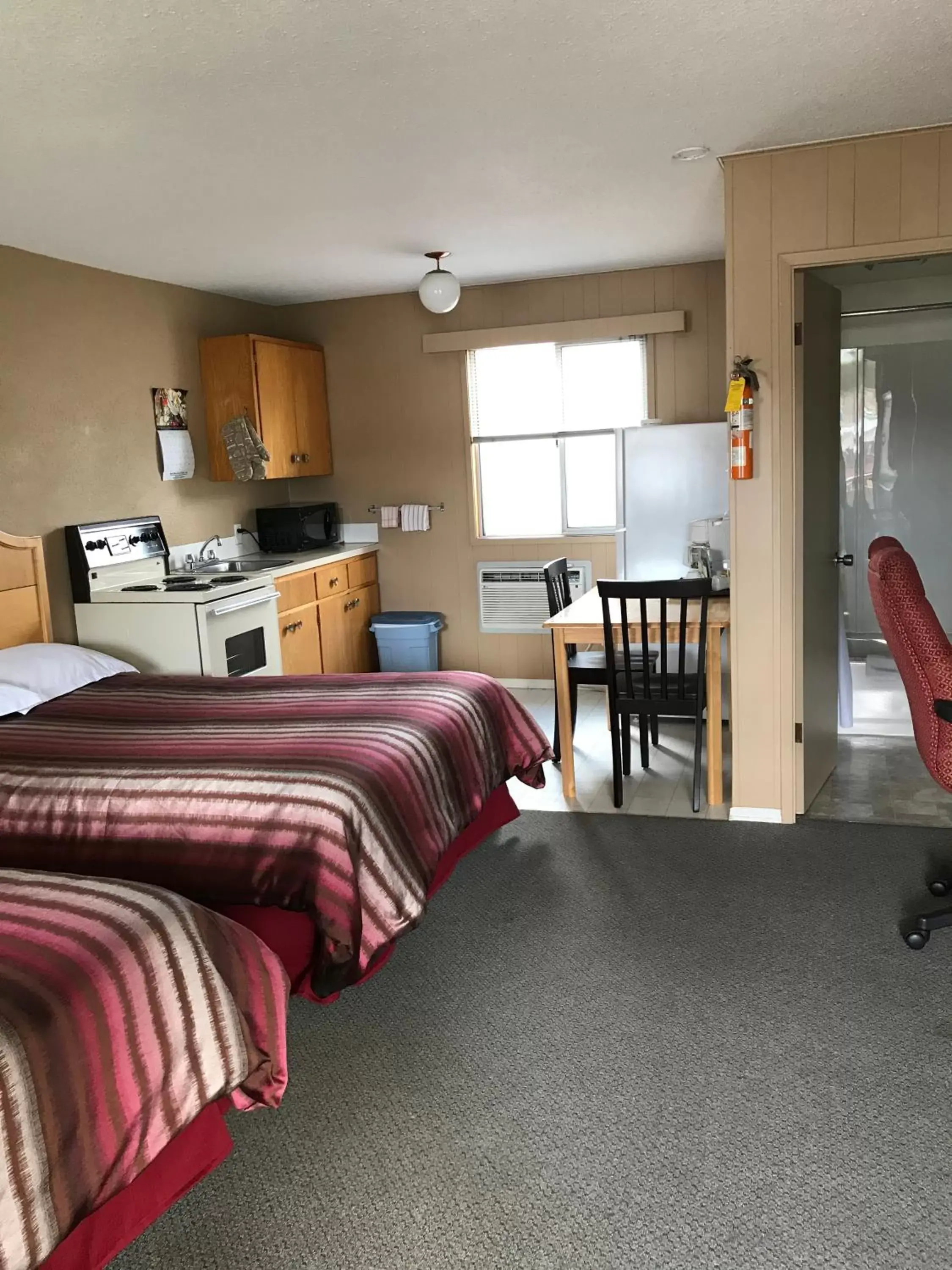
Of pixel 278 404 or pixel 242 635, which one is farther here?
pixel 278 404

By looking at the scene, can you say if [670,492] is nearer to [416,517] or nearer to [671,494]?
[671,494]

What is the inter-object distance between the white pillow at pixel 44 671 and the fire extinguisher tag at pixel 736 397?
8.49 feet

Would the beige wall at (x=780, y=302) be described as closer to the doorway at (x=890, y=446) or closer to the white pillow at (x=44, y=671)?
the doorway at (x=890, y=446)

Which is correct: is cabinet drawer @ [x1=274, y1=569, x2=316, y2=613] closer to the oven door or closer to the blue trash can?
the oven door

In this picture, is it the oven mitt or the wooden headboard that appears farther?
the oven mitt

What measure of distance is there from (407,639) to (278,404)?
1.55 metres

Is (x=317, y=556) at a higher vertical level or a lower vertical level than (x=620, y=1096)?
higher

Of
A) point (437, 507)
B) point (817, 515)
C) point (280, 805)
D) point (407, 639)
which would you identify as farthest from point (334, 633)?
point (280, 805)

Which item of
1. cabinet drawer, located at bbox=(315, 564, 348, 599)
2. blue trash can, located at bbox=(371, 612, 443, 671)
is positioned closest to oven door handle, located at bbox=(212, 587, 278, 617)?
cabinet drawer, located at bbox=(315, 564, 348, 599)

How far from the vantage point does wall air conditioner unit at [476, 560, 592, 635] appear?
5902 mm

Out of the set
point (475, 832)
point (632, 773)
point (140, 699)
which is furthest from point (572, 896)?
point (140, 699)

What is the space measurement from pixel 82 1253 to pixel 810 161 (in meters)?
3.55

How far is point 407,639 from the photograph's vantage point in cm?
600

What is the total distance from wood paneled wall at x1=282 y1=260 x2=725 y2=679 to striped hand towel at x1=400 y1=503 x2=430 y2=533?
0.05 m
